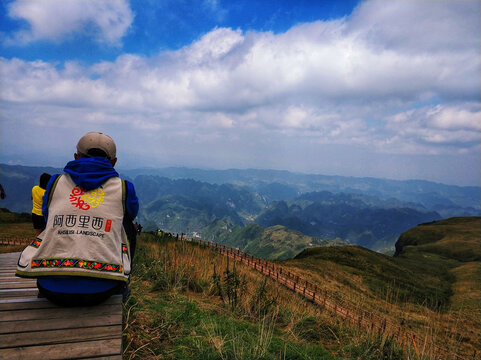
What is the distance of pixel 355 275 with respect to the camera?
3953 cm

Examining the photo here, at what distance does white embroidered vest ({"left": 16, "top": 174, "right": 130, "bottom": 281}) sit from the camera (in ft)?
8.46

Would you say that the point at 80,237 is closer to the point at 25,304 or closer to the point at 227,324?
the point at 25,304

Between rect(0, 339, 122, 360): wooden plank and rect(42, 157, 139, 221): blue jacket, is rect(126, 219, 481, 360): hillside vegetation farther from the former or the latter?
rect(42, 157, 139, 221): blue jacket

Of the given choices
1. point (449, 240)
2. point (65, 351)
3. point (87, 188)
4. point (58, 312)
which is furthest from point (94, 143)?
point (449, 240)

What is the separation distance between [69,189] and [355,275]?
143ft

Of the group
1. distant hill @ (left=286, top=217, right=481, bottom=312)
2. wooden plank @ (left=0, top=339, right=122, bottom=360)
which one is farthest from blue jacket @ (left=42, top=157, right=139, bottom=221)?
distant hill @ (left=286, top=217, right=481, bottom=312)

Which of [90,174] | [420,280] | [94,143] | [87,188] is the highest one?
[94,143]

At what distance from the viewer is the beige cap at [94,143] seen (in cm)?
312

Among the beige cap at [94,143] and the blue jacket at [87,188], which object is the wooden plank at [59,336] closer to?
the blue jacket at [87,188]

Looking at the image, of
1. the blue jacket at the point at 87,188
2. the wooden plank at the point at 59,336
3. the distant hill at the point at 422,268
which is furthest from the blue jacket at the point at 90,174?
the distant hill at the point at 422,268

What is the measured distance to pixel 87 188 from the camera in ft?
9.25

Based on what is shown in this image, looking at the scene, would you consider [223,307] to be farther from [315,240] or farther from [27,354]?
[315,240]

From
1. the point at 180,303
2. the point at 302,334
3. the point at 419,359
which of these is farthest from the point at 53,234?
the point at 419,359

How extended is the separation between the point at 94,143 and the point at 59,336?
1983mm
